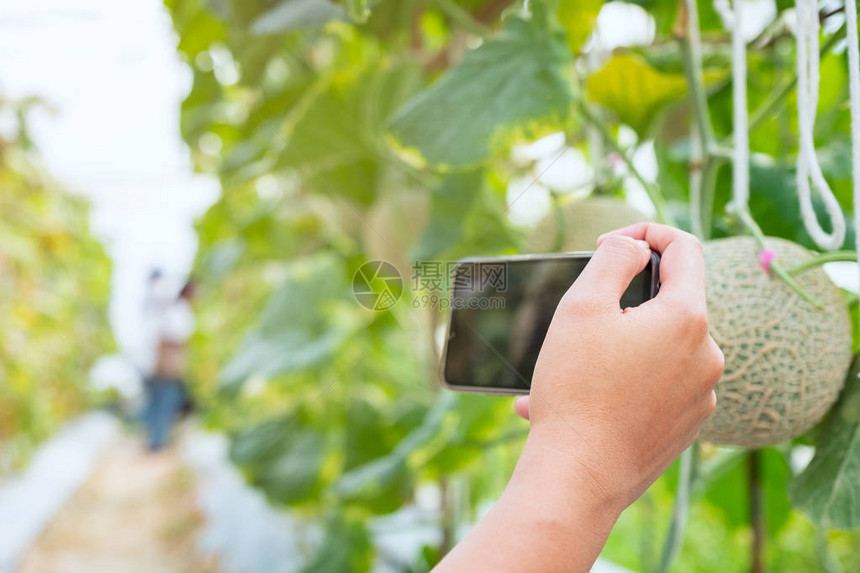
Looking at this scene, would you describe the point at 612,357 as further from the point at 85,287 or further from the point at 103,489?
the point at 85,287

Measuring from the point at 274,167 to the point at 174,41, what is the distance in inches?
13.8

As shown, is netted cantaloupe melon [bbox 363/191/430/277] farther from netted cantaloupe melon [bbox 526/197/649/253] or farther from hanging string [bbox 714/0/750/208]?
hanging string [bbox 714/0/750/208]

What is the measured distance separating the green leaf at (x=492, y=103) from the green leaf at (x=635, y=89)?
0.23 feet

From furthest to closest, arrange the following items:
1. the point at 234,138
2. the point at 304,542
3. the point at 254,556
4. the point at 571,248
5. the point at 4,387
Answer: the point at 4,387 < the point at 254,556 < the point at 304,542 < the point at 234,138 < the point at 571,248

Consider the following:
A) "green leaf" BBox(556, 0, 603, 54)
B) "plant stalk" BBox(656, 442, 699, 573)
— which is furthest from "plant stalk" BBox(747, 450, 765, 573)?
"green leaf" BBox(556, 0, 603, 54)

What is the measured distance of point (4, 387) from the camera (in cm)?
247

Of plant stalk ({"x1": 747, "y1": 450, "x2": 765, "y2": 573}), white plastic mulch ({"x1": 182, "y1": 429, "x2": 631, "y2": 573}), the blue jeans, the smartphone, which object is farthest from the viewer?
the blue jeans

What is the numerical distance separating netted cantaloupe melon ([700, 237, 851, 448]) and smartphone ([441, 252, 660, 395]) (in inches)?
3.4

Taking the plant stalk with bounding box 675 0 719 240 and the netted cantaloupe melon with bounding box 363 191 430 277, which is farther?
the netted cantaloupe melon with bounding box 363 191 430 277

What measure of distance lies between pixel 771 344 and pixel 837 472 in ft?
0.27

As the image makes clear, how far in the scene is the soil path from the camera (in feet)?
7.09

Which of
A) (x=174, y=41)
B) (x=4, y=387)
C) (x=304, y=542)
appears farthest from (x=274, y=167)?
(x=4, y=387)

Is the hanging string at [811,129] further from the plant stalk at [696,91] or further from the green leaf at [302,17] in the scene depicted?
the green leaf at [302,17]

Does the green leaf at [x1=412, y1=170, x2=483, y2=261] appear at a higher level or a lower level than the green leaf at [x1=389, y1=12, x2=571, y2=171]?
lower
